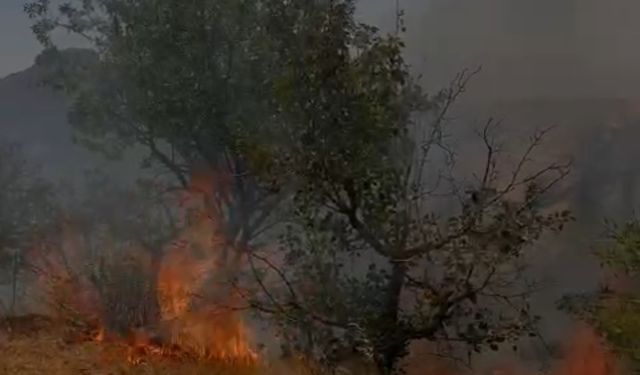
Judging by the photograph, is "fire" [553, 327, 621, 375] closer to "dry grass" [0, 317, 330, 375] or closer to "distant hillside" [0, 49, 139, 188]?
"dry grass" [0, 317, 330, 375]

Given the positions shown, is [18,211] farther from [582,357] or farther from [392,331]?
[582,357]

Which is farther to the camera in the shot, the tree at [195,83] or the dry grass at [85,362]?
the tree at [195,83]

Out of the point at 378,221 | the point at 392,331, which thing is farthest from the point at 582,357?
A: the point at 378,221

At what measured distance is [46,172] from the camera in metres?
21.2

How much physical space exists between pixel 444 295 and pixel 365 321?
35.2 inches

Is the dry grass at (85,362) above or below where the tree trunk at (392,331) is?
below

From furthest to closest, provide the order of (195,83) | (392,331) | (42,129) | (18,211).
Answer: (42,129) < (18,211) < (195,83) < (392,331)

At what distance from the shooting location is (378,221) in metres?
8.84

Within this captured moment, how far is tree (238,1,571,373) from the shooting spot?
8641mm

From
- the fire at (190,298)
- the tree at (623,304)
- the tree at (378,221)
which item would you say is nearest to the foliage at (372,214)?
the tree at (378,221)

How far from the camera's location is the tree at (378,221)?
864 cm

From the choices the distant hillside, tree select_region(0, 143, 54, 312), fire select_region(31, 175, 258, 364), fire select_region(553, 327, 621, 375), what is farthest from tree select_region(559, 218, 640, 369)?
tree select_region(0, 143, 54, 312)

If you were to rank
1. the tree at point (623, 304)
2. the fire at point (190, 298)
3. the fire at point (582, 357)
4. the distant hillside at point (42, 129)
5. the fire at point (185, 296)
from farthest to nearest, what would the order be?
the distant hillside at point (42, 129), the fire at point (582, 357), the fire at point (185, 296), the fire at point (190, 298), the tree at point (623, 304)

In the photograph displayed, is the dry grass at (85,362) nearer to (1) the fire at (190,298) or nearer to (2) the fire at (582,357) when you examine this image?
(1) the fire at (190,298)
